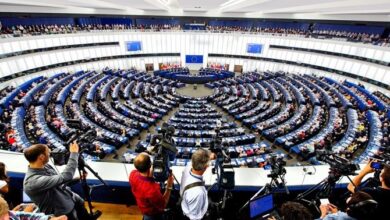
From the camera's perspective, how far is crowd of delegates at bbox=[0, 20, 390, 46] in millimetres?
24594

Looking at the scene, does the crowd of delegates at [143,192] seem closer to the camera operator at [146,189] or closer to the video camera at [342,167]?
the camera operator at [146,189]

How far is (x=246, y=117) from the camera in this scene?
1898 centimetres

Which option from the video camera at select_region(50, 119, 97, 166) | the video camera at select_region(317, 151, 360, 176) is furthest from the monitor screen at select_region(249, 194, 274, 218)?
the video camera at select_region(50, 119, 97, 166)

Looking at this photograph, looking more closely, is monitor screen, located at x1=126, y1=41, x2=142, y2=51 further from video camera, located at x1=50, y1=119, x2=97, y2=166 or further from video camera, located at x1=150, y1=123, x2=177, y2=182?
video camera, located at x1=150, y1=123, x2=177, y2=182

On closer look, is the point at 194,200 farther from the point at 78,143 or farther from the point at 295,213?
the point at 78,143

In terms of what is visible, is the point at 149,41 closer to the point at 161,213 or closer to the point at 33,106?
the point at 33,106

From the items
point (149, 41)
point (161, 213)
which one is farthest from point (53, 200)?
point (149, 41)

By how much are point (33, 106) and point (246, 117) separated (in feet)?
57.3

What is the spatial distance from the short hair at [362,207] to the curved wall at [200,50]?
1079 inches

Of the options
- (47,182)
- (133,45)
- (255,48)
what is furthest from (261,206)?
(133,45)

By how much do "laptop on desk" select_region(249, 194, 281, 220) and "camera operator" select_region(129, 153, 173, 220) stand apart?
137cm

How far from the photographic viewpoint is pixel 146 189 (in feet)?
9.80

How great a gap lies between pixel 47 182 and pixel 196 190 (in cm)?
188

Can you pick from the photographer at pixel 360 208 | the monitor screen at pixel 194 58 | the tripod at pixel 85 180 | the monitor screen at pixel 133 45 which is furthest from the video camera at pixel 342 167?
the monitor screen at pixel 194 58
